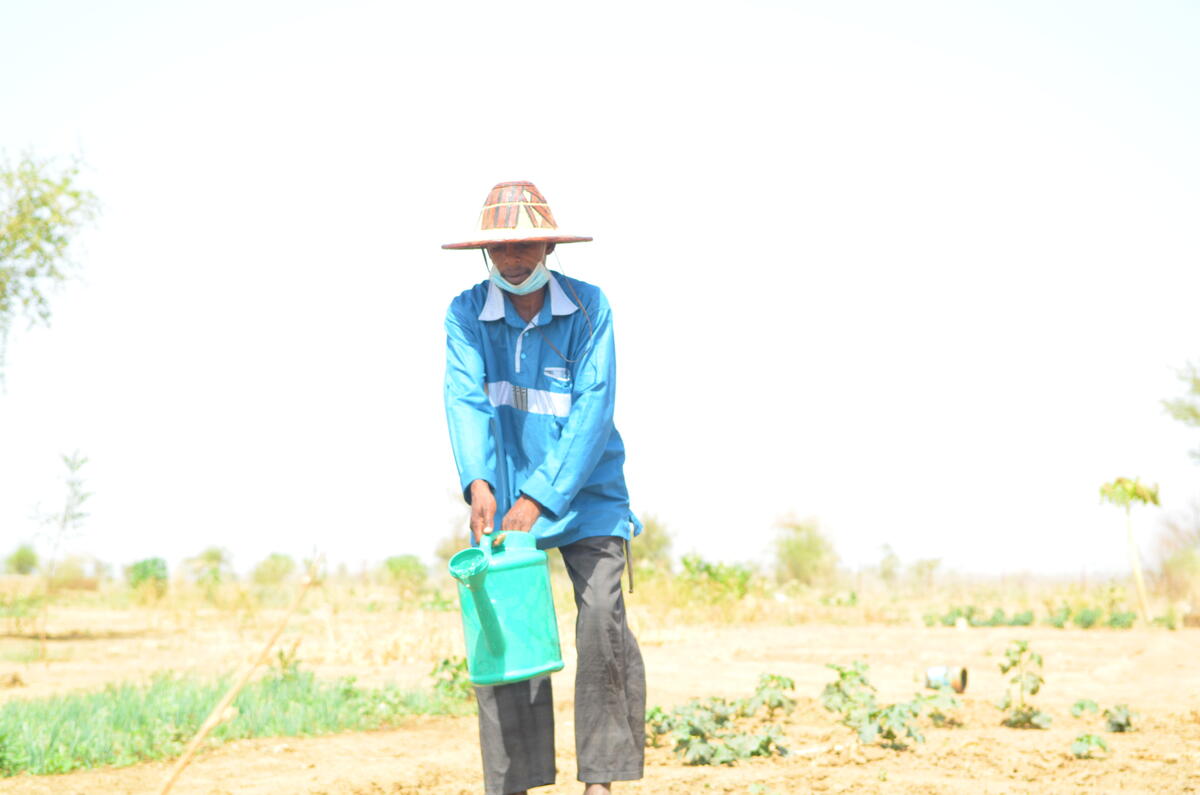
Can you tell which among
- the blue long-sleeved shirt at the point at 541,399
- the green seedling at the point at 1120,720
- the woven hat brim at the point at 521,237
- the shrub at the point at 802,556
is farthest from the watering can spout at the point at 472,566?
the shrub at the point at 802,556

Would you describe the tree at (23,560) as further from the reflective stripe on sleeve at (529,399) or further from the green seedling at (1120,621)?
the reflective stripe on sleeve at (529,399)

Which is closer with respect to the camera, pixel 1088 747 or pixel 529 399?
pixel 529 399

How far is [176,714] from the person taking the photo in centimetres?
680

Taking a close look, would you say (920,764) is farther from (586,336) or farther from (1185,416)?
(1185,416)

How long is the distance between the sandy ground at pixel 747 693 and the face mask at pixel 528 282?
217cm

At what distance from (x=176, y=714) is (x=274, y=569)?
22108mm

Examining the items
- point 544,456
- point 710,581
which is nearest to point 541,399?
point 544,456

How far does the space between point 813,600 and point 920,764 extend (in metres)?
16.7

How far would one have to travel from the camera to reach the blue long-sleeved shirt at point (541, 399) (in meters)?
3.88

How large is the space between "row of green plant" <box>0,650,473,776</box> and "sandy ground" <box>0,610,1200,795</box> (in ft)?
0.48

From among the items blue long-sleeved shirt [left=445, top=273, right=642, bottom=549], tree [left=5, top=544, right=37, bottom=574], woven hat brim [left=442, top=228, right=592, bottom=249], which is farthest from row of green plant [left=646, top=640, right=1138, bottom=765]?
tree [left=5, top=544, right=37, bottom=574]

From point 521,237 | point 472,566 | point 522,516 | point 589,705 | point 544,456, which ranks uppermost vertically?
point 521,237

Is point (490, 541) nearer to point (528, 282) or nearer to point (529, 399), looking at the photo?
point (529, 399)

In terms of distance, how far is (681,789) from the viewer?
503cm
